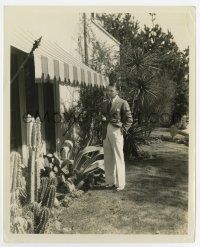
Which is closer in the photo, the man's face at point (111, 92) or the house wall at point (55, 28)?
the house wall at point (55, 28)

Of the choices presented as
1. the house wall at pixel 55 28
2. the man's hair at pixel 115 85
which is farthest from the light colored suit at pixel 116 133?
the house wall at pixel 55 28

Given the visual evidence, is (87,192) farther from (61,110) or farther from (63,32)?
(63,32)

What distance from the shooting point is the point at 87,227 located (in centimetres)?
581

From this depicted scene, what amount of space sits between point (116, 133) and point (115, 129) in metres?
0.05

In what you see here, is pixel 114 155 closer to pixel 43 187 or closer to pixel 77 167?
Result: pixel 77 167

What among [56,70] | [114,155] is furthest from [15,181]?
[56,70]

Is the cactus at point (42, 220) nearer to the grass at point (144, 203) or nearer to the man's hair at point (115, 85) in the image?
the grass at point (144, 203)

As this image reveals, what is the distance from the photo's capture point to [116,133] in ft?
19.5

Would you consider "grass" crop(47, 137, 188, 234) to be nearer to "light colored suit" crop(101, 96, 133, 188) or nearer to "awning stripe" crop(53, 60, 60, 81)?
"light colored suit" crop(101, 96, 133, 188)

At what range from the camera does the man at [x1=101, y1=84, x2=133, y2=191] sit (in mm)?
5934

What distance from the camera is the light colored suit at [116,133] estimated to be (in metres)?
5.93
